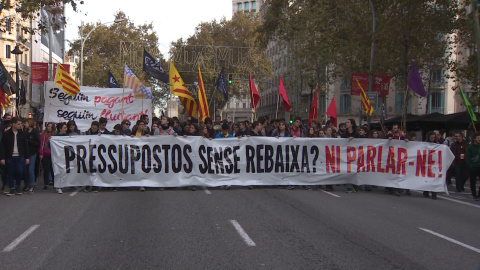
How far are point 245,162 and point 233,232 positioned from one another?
240 inches

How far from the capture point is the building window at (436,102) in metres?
59.8

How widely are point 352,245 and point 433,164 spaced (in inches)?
289

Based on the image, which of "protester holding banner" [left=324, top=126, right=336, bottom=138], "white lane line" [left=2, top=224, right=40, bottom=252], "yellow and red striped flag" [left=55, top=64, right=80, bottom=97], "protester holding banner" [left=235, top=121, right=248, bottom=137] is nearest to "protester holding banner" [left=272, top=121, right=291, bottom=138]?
"protester holding banner" [left=235, top=121, right=248, bottom=137]

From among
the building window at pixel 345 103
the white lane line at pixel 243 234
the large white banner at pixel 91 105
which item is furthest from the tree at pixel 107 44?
the white lane line at pixel 243 234

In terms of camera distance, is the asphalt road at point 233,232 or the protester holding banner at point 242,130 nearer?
the asphalt road at point 233,232

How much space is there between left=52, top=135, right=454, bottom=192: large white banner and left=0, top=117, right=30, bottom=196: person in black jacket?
815 millimetres

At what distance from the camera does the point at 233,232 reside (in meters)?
8.62

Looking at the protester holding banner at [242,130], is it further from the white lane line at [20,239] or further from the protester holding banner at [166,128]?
the white lane line at [20,239]

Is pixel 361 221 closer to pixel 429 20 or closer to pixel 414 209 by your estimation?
pixel 414 209

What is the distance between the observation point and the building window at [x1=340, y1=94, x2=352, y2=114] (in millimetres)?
61981

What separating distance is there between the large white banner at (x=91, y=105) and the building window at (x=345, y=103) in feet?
142

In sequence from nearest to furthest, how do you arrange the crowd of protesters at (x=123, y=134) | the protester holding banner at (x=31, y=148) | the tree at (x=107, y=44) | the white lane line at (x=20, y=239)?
the white lane line at (x=20, y=239) < the crowd of protesters at (x=123, y=134) < the protester holding banner at (x=31, y=148) < the tree at (x=107, y=44)

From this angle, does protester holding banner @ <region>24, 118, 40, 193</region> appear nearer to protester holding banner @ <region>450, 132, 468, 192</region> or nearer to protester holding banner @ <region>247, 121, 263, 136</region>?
protester holding banner @ <region>247, 121, 263, 136</region>

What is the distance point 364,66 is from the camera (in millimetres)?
34875
